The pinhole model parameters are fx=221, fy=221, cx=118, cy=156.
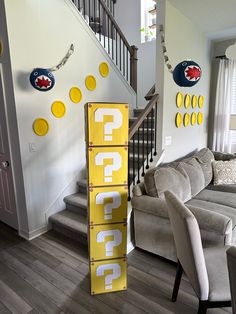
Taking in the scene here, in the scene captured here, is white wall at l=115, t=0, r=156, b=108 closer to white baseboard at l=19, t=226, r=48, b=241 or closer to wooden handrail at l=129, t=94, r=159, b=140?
wooden handrail at l=129, t=94, r=159, b=140

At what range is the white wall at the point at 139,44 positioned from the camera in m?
4.93

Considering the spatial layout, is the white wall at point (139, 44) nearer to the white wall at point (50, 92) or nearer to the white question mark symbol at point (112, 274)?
the white wall at point (50, 92)

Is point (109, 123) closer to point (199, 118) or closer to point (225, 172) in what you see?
point (225, 172)

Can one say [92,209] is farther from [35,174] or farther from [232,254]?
[35,174]

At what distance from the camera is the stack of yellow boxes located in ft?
5.32

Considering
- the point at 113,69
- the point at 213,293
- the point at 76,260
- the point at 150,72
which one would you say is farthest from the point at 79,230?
the point at 150,72

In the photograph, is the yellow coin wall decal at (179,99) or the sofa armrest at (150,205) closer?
the sofa armrest at (150,205)

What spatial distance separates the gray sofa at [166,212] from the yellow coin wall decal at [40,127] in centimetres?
133

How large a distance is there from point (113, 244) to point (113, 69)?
2.79 m

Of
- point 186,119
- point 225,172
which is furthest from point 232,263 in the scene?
point 186,119

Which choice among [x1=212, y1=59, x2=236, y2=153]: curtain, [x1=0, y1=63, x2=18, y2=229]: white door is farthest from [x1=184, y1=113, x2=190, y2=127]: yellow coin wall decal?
[x1=0, y1=63, x2=18, y2=229]: white door

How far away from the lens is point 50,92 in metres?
2.74

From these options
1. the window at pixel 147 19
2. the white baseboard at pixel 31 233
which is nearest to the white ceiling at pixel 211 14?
the window at pixel 147 19

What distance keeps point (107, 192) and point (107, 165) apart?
0.22 meters
